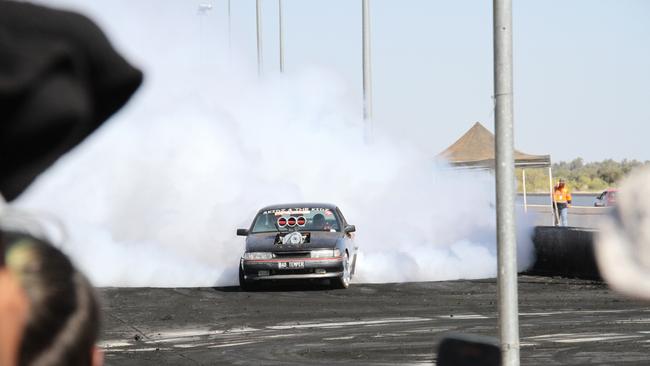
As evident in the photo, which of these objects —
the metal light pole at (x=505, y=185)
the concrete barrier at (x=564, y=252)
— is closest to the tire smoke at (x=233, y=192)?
the concrete barrier at (x=564, y=252)

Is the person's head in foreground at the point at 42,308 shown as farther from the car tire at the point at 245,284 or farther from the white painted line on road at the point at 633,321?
the car tire at the point at 245,284

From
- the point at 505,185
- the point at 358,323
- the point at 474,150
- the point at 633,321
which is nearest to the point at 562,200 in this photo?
the point at 474,150

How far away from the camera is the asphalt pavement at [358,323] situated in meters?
13.5

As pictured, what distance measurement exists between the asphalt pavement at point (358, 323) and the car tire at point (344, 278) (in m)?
0.31

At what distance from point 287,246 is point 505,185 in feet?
45.4

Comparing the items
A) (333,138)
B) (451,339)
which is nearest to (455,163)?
(333,138)

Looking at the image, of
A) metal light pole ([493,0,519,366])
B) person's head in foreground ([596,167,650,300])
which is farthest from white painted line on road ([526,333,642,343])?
person's head in foreground ([596,167,650,300])

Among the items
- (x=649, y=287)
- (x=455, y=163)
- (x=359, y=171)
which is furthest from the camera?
(x=455, y=163)

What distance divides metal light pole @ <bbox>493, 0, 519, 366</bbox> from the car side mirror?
6342 mm

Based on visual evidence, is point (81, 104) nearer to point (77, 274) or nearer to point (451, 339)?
point (77, 274)

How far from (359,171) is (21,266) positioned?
1272 inches

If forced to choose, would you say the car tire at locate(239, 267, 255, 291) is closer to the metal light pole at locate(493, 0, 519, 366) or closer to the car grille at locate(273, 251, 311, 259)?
the car grille at locate(273, 251, 311, 259)

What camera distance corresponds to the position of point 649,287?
2.20m

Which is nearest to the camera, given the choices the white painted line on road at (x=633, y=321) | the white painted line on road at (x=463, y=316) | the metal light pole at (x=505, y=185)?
the metal light pole at (x=505, y=185)
